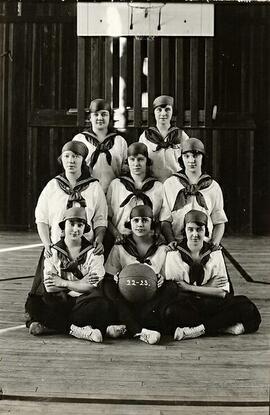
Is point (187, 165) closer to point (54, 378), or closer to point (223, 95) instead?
point (54, 378)

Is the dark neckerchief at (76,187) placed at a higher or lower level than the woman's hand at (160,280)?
higher

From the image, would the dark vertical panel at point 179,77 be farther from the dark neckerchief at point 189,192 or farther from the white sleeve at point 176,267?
the white sleeve at point 176,267

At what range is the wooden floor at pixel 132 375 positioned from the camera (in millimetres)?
3213

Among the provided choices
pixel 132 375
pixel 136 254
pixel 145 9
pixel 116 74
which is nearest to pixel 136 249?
pixel 136 254

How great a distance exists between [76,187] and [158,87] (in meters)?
4.58

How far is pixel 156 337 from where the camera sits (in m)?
4.25

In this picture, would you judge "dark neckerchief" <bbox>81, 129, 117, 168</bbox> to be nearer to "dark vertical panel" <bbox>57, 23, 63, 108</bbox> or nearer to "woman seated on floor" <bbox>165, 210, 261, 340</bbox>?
"woman seated on floor" <bbox>165, 210, 261, 340</bbox>

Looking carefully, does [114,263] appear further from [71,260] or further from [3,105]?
[3,105]

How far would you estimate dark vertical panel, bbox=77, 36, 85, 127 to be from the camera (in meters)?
8.05

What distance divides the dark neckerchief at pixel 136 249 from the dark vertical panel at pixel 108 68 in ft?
12.9

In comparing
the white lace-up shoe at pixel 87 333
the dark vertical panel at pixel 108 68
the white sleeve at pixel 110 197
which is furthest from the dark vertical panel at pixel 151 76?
the white lace-up shoe at pixel 87 333

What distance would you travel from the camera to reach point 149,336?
427 cm

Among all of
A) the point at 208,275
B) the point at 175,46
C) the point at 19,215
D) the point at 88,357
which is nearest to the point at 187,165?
the point at 208,275

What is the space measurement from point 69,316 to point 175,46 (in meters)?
4.92
